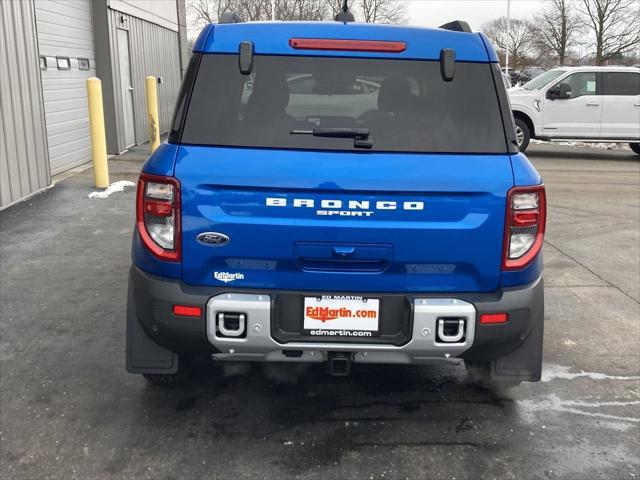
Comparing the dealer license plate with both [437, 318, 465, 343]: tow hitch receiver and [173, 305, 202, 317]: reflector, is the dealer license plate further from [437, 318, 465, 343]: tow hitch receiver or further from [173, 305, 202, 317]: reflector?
[173, 305, 202, 317]: reflector

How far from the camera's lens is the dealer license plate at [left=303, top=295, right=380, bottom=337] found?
292 cm

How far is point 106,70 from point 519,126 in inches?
340

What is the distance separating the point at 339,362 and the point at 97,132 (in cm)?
783

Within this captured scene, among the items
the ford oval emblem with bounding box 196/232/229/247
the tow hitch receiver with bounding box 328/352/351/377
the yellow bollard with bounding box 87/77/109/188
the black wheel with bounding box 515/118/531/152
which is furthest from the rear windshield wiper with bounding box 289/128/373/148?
the black wheel with bounding box 515/118/531/152

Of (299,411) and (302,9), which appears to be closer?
(299,411)

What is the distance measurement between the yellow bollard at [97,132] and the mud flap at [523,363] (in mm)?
7880

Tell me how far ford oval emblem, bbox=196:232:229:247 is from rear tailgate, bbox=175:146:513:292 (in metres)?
0.01

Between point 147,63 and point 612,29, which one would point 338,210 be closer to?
point 147,63

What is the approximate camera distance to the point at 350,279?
291 cm

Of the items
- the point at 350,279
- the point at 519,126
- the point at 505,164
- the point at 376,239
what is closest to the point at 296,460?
the point at 350,279

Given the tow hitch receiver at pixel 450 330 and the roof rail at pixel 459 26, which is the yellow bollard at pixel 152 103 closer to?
the roof rail at pixel 459 26

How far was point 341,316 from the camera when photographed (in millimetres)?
2932

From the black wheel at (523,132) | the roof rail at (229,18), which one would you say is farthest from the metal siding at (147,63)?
the roof rail at (229,18)

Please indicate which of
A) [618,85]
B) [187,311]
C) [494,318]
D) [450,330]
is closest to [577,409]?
[494,318]
